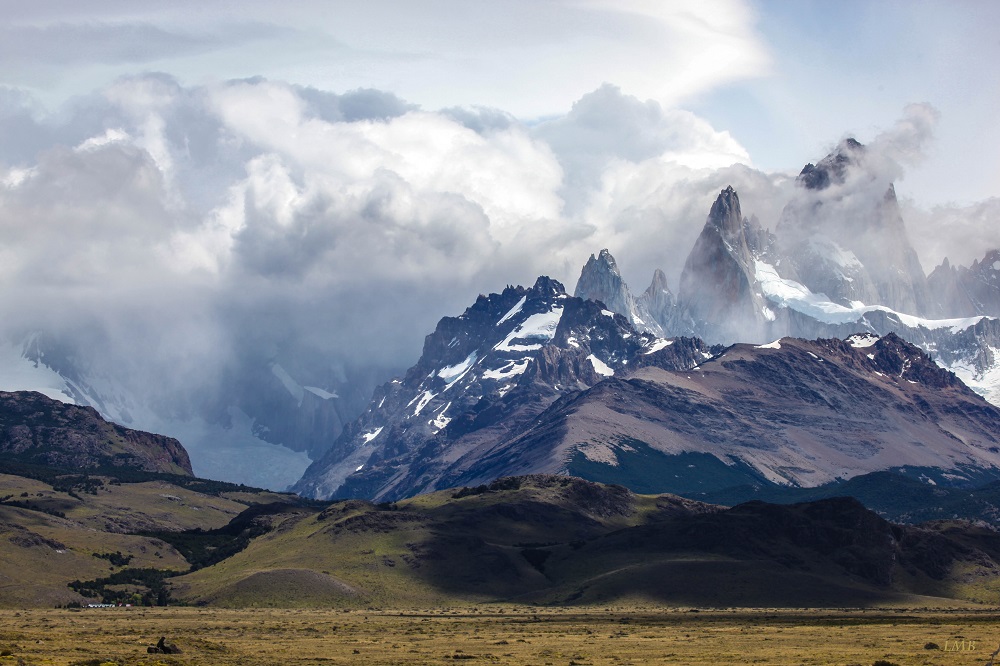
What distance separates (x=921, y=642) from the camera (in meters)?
191

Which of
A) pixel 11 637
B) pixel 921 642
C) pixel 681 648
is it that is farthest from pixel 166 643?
pixel 921 642

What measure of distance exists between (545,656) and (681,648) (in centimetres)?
2231

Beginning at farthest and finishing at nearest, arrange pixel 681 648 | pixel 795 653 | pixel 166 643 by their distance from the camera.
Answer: pixel 681 648
pixel 795 653
pixel 166 643

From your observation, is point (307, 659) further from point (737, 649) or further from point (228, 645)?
point (737, 649)

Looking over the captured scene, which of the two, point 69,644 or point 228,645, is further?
point 228,645

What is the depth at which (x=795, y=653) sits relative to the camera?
180 meters

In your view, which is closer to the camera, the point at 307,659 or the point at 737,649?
the point at 307,659

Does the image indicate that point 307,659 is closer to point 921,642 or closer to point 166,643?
point 166,643

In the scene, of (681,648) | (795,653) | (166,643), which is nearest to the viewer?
(166,643)

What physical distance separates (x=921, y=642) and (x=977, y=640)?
730 centimetres

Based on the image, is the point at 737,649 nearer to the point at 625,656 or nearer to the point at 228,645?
the point at 625,656

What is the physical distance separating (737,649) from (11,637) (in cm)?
9756

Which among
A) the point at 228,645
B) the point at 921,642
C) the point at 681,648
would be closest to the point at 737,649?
the point at 681,648

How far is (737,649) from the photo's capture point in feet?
625
